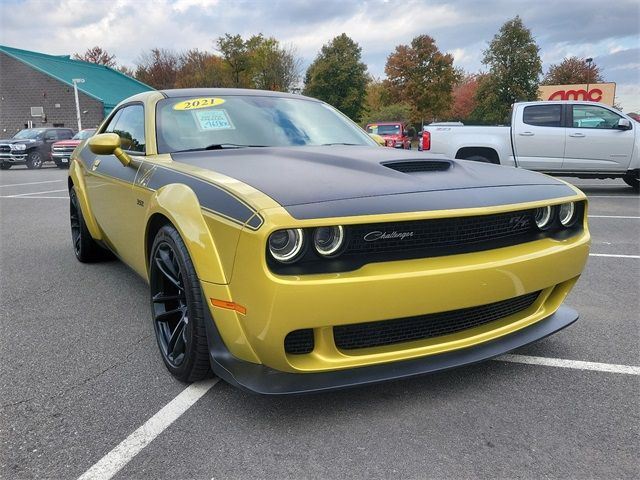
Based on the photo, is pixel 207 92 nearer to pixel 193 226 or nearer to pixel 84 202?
pixel 84 202

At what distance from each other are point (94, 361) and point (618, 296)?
11.7 feet

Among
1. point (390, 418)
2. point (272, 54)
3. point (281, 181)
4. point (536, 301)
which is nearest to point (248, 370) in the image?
point (390, 418)

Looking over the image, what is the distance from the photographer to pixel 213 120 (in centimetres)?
327

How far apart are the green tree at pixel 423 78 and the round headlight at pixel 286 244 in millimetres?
46072

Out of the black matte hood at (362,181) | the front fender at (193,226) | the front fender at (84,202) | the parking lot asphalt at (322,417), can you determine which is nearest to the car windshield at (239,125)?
the black matte hood at (362,181)

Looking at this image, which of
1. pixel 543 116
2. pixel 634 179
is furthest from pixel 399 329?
pixel 634 179

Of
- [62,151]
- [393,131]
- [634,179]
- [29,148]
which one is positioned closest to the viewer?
[634,179]

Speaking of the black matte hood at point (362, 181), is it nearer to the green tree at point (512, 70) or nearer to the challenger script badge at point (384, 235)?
the challenger script badge at point (384, 235)

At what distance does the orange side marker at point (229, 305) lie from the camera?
1956 mm

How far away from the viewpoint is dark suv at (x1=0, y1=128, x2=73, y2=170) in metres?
19.4

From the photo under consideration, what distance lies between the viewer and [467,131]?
998cm

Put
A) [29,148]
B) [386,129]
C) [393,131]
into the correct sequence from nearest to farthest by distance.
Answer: [29,148], [393,131], [386,129]

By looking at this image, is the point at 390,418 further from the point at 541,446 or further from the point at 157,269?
the point at 157,269

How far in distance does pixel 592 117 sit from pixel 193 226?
32.4 feet
